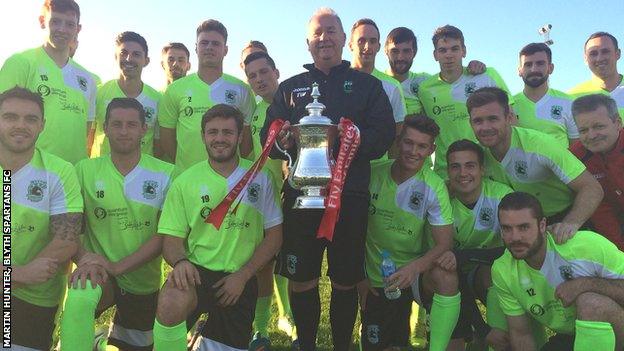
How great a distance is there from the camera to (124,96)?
211 inches

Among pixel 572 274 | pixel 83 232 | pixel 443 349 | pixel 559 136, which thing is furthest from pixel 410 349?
pixel 83 232

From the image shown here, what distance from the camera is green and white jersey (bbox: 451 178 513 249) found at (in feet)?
14.1

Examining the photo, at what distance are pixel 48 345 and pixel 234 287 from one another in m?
1.37

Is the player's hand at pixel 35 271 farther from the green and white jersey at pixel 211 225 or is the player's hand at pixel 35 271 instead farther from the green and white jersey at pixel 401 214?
the green and white jersey at pixel 401 214

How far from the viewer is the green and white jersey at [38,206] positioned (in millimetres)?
3574

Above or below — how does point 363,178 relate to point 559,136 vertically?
below

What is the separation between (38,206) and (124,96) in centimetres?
199

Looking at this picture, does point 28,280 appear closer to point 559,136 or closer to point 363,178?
point 363,178

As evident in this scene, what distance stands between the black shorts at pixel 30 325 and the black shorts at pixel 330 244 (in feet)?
5.69

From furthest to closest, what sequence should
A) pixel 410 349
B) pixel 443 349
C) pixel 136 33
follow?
pixel 136 33
pixel 410 349
pixel 443 349

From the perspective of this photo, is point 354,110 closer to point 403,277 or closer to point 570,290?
point 403,277

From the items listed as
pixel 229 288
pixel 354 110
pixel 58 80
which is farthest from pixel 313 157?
pixel 58 80

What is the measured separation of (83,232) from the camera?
409 cm

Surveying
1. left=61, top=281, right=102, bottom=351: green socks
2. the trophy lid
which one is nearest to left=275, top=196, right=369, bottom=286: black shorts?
the trophy lid
